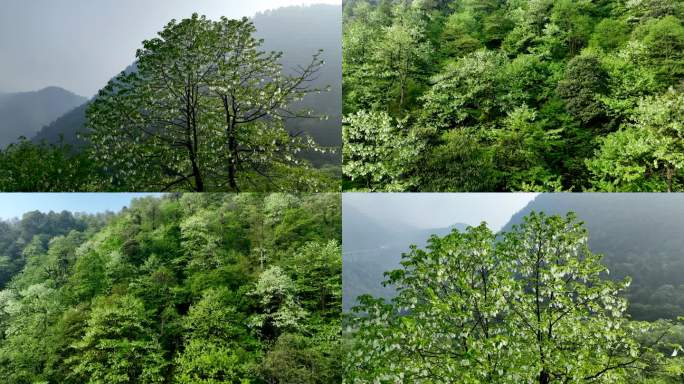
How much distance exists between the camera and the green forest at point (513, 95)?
8.36m

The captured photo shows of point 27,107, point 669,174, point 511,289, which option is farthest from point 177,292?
point 669,174

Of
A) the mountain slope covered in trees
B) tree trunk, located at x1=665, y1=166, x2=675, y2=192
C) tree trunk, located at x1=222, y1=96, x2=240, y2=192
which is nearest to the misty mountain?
tree trunk, located at x1=222, y1=96, x2=240, y2=192

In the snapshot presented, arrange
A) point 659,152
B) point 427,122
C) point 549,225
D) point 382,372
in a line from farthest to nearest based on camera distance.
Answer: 1. point 427,122
2. point 659,152
3. point 549,225
4. point 382,372

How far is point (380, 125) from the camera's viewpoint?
28.6ft

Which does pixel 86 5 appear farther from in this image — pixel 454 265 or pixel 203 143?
pixel 454 265

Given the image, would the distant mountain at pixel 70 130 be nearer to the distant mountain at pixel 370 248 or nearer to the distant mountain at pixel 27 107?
the distant mountain at pixel 27 107

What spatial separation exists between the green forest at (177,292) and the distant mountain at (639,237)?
3031 millimetres

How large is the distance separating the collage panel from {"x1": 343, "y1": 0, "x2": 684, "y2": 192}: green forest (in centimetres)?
35

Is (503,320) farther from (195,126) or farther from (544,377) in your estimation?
(195,126)

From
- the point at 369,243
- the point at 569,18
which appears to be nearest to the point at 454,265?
the point at 369,243

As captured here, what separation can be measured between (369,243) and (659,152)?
4292mm

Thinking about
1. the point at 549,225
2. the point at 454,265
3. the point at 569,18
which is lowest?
the point at 454,265

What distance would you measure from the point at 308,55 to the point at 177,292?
3.96 metres

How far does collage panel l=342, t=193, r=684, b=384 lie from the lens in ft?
21.3
